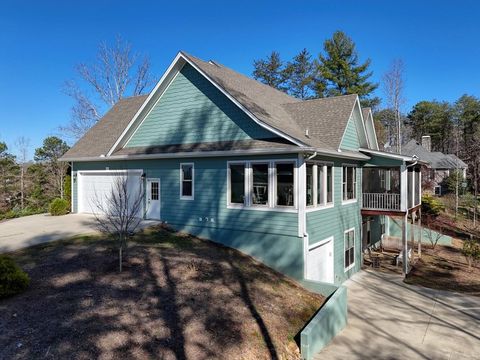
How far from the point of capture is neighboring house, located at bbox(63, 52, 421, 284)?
11.9 metres

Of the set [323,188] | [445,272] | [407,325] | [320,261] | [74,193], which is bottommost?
[445,272]

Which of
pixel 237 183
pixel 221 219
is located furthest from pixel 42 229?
pixel 237 183

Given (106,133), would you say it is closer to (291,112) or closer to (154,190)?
(154,190)

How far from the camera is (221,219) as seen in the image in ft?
43.3

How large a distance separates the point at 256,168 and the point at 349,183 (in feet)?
17.7

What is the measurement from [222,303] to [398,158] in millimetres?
10265

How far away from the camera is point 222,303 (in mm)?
8297

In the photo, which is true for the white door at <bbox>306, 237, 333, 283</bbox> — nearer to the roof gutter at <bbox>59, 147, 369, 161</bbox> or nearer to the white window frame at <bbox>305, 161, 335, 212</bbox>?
the white window frame at <bbox>305, 161, 335, 212</bbox>

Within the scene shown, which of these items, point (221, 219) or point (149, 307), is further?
point (221, 219)

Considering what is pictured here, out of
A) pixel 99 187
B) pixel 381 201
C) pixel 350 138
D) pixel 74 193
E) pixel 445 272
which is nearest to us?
pixel 350 138

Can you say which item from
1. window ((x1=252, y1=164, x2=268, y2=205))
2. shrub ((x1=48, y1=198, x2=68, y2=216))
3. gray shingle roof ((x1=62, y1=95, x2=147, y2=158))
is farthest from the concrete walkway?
window ((x1=252, y1=164, x2=268, y2=205))

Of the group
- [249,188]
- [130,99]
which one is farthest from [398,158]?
[130,99]

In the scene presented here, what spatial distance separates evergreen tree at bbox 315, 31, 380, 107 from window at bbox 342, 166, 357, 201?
2741 cm

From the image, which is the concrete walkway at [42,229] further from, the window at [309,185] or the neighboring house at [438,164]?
the neighboring house at [438,164]
